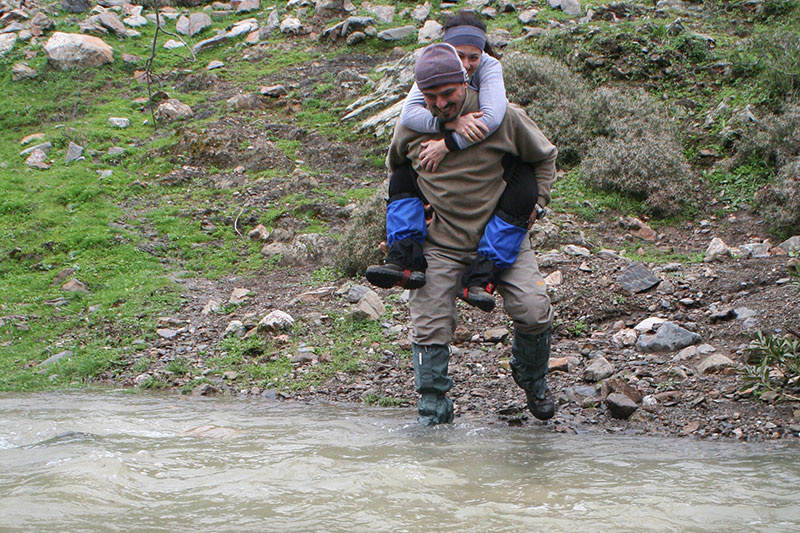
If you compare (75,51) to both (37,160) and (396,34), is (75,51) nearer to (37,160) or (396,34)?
(37,160)

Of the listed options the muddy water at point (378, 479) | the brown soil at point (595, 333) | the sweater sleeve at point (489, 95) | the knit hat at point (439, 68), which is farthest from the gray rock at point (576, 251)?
the knit hat at point (439, 68)

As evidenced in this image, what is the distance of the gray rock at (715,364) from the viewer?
15.6 ft

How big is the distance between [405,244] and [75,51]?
1638 centimetres

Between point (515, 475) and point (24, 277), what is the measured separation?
8.14m

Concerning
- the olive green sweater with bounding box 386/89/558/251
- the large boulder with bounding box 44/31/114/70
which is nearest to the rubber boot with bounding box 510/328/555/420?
the olive green sweater with bounding box 386/89/558/251

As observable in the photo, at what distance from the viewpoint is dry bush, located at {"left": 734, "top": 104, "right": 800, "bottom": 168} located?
877 centimetres

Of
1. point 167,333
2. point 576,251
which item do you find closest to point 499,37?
point 576,251

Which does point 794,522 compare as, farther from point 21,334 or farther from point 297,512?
point 21,334

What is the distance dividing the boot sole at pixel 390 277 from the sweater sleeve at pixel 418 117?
80cm

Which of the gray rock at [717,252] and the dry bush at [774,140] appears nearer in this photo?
the gray rock at [717,252]

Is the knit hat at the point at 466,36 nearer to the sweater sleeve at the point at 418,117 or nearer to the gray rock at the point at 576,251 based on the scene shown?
the sweater sleeve at the point at 418,117

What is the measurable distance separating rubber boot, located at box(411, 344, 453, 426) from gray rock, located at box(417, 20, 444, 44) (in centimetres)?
1260

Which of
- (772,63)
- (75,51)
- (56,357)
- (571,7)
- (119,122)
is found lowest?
(56,357)

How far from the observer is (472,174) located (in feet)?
13.2
